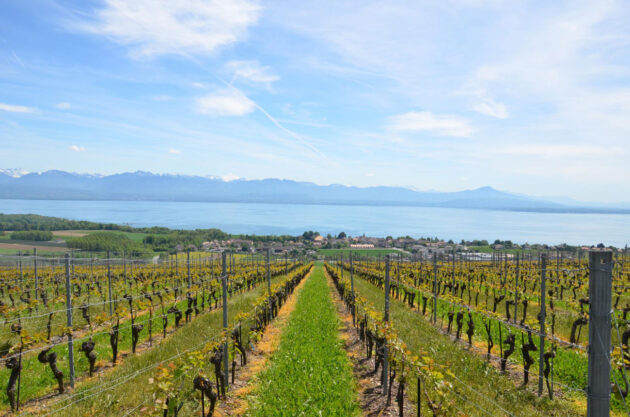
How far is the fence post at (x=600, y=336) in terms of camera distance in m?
2.80

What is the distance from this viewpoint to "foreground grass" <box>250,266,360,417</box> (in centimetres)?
655

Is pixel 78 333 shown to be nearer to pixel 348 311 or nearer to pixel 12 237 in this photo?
pixel 348 311

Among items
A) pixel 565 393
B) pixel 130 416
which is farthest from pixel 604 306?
pixel 130 416

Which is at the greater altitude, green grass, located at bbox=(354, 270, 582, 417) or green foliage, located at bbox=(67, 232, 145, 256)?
green grass, located at bbox=(354, 270, 582, 417)

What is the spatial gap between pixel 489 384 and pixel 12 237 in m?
119

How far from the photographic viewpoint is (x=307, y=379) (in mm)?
7734

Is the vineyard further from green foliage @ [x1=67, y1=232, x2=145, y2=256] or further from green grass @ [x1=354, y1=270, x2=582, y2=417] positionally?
green foliage @ [x1=67, y1=232, x2=145, y2=256]

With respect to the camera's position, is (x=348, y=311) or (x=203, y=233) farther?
(x=203, y=233)

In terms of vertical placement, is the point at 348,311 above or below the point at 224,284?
below

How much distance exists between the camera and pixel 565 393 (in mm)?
7320

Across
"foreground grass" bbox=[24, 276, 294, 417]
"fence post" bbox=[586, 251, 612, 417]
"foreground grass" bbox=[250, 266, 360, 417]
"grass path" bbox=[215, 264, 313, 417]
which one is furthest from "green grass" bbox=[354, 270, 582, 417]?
"foreground grass" bbox=[24, 276, 294, 417]

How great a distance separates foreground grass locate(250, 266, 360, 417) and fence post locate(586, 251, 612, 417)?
4.41 m

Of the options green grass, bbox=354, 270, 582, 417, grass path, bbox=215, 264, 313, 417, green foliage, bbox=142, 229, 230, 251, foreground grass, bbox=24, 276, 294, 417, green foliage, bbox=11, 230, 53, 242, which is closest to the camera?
foreground grass, bbox=24, 276, 294, 417

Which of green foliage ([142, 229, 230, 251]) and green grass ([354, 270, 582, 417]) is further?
green foliage ([142, 229, 230, 251])
